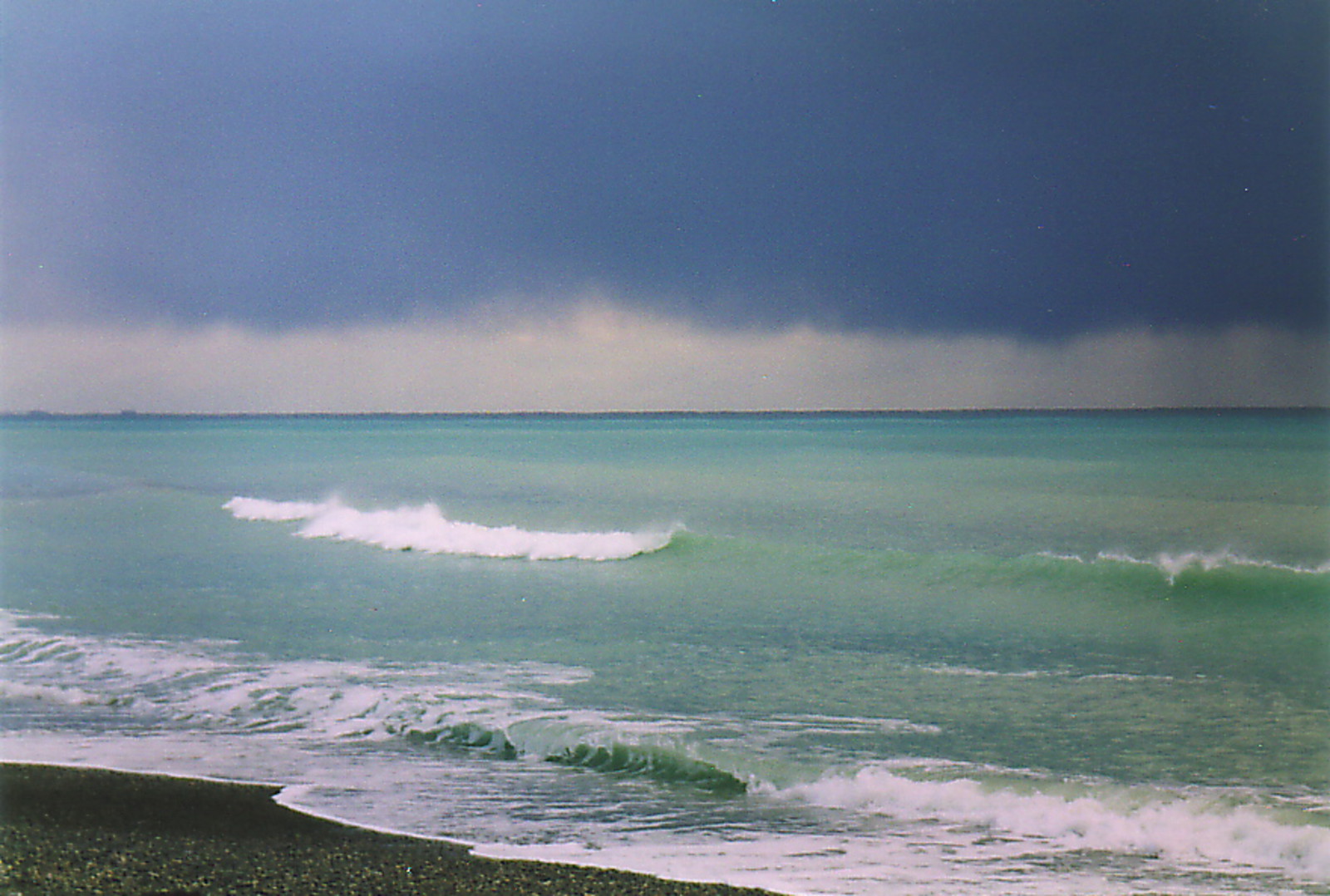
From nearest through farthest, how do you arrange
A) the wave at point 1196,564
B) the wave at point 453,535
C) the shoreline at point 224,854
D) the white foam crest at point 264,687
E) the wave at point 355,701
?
the shoreline at point 224,854 < the wave at point 355,701 < the white foam crest at point 264,687 < the wave at point 1196,564 < the wave at point 453,535

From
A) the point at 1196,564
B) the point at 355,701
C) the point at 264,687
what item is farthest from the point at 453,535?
the point at 1196,564

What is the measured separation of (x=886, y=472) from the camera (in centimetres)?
2567

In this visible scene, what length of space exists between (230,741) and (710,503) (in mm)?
14257

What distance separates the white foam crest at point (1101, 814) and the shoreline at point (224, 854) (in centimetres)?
128

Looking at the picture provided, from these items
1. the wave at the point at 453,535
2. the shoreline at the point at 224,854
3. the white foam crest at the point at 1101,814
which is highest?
the wave at the point at 453,535

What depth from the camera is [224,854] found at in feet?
11.0

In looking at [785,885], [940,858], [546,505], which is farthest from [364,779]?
[546,505]

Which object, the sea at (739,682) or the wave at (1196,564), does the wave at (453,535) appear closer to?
the sea at (739,682)

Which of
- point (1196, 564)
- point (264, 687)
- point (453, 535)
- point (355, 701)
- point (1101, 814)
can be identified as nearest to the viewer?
point (1101, 814)

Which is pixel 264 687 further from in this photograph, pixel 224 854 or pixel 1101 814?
pixel 1101 814

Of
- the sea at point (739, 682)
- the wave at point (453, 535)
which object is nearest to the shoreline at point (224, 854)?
the sea at point (739, 682)

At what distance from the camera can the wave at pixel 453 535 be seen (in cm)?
1295

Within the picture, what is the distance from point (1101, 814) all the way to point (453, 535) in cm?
1136

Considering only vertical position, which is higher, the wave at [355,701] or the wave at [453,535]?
the wave at [453,535]
